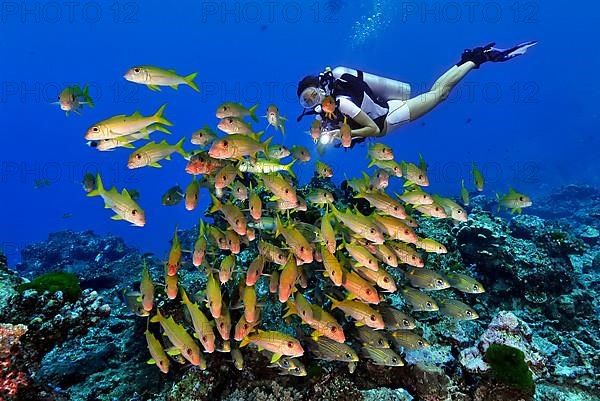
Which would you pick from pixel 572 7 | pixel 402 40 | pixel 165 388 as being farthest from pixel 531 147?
pixel 165 388

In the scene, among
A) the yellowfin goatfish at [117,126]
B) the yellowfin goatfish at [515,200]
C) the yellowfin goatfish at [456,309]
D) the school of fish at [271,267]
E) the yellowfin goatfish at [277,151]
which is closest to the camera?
the school of fish at [271,267]

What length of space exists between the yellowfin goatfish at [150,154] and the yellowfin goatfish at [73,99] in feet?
5.24

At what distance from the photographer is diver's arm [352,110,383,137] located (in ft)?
23.5

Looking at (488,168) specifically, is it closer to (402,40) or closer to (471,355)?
(402,40)

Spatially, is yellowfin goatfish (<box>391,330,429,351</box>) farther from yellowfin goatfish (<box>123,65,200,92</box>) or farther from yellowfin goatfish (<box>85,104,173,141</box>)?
yellowfin goatfish (<box>123,65,200,92</box>)

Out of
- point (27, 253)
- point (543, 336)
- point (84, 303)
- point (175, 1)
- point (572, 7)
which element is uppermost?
point (175, 1)

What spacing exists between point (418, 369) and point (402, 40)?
123535 millimetres

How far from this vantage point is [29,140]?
120500mm

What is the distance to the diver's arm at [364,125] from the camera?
7.17m

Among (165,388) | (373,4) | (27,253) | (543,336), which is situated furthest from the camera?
(373,4)

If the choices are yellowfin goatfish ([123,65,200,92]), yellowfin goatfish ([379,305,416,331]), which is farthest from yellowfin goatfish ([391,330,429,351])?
yellowfin goatfish ([123,65,200,92])

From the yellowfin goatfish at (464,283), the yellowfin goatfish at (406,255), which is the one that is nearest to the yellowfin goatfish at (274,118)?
the yellowfin goatfish at (406,255)

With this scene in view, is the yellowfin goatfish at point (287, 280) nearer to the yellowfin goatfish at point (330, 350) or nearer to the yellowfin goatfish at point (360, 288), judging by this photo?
the yellowfin goatfish at point (360, 288)

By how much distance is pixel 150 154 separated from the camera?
15.6 feet
